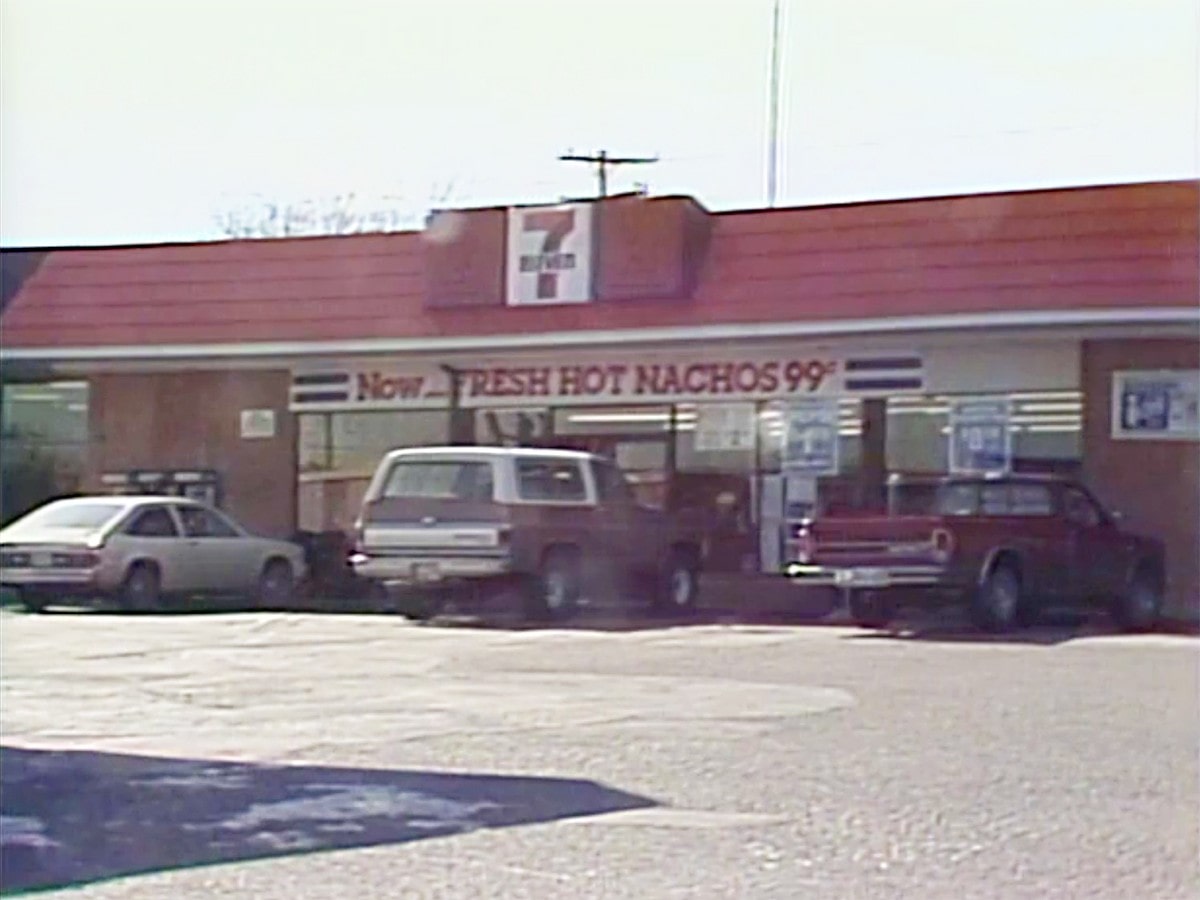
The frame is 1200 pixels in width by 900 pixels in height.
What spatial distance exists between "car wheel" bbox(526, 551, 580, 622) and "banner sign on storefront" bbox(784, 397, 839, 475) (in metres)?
1.04

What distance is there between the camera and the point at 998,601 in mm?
12766

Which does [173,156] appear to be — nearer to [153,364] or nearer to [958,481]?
[153,364]

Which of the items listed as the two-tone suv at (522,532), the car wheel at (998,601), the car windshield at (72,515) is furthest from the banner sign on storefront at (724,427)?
the car windshield at (72,515)

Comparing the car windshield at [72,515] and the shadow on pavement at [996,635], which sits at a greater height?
the car windshield at [72,515]

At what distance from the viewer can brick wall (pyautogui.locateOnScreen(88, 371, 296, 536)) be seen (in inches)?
421

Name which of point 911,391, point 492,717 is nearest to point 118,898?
point 492,717

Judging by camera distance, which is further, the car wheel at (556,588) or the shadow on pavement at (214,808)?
the car wheel at (556,588)

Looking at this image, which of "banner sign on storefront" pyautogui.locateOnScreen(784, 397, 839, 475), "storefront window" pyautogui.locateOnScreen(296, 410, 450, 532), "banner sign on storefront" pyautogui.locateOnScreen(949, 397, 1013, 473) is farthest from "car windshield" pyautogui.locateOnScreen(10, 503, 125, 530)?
"banner sign on storefront" pyautogui.locateOnScreen(949, 397, 1013, 473)

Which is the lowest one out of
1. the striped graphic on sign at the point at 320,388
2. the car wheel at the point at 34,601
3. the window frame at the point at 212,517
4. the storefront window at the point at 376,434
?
the car wheel at the point at 34,601

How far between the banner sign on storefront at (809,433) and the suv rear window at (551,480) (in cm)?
87

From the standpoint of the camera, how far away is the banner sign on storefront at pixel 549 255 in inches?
400

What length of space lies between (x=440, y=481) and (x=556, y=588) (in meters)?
0.74

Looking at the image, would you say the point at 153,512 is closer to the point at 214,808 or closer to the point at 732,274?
the point at 214,808

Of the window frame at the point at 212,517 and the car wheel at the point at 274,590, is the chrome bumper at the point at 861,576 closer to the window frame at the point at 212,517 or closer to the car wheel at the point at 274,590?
the car wheel at the point at 274,590
